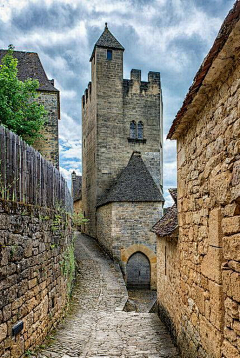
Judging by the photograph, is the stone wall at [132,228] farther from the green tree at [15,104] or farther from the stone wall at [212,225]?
the stone wall at [212,225]

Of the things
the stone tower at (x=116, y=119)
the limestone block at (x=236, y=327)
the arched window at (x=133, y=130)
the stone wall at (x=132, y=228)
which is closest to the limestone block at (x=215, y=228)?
the limestone block at (x=236, y=327)

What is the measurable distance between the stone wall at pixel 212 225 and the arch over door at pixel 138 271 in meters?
12.4

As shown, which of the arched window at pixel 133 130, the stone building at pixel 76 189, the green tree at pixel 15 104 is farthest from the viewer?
the stone building at pixel 76 189

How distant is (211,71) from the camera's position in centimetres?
347

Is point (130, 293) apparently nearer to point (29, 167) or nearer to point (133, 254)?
point (133, 254)

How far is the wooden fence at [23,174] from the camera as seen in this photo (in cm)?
445

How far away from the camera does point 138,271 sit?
707 inches

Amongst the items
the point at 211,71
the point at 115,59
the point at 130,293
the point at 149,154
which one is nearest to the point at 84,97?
the point at 115,59

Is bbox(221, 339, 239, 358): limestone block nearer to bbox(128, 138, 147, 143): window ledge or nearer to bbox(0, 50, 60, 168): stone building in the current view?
bbox(0, 50, 60, 168): stone building

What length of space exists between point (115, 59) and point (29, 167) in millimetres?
19044

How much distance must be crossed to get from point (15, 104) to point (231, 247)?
1299 centimetres

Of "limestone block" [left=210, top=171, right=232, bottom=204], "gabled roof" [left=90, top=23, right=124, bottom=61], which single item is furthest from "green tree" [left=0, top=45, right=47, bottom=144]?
"limestone block" [left=210, top=171, right=232, bottom=204]

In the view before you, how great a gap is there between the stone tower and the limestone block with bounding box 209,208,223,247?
1783 centimetres

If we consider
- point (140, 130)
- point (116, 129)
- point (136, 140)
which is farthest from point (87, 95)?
point (136, 140)
